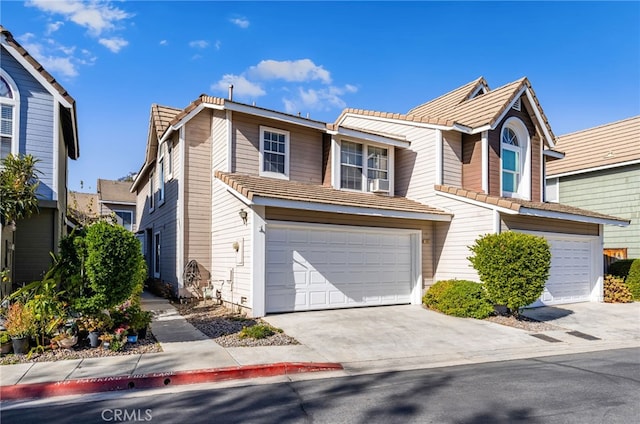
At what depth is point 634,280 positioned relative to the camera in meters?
15.4

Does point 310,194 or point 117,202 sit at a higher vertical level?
point 117,202

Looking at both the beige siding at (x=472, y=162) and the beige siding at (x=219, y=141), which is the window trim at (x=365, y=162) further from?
the beige siding at (x=219, y=141)

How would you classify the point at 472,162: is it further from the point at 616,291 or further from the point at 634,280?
the point at 634,280

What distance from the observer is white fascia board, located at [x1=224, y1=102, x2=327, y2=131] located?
506 inches

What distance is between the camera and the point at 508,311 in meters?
12.1

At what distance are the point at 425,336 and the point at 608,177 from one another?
14.6m

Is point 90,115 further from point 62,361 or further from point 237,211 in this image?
point 62,361

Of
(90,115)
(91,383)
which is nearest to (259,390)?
(91,383)

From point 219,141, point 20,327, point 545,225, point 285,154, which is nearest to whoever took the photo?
point 20,327

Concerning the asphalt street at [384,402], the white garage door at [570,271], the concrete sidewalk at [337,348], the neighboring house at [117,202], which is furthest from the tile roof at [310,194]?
the neighboring house at [117,202]

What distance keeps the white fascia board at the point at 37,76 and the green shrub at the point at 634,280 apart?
18.6m

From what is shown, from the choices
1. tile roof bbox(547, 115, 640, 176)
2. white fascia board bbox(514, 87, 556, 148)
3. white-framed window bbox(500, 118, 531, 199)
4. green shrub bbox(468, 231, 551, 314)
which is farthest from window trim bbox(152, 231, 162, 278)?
tile roof bbox(547, 115, 640, 176)

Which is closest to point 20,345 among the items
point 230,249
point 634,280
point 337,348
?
point 337,348

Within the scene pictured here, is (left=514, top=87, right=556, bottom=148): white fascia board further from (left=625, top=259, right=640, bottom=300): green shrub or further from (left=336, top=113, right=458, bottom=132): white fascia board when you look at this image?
(left=625, top=259, right=640, bottom=300): green shrub
